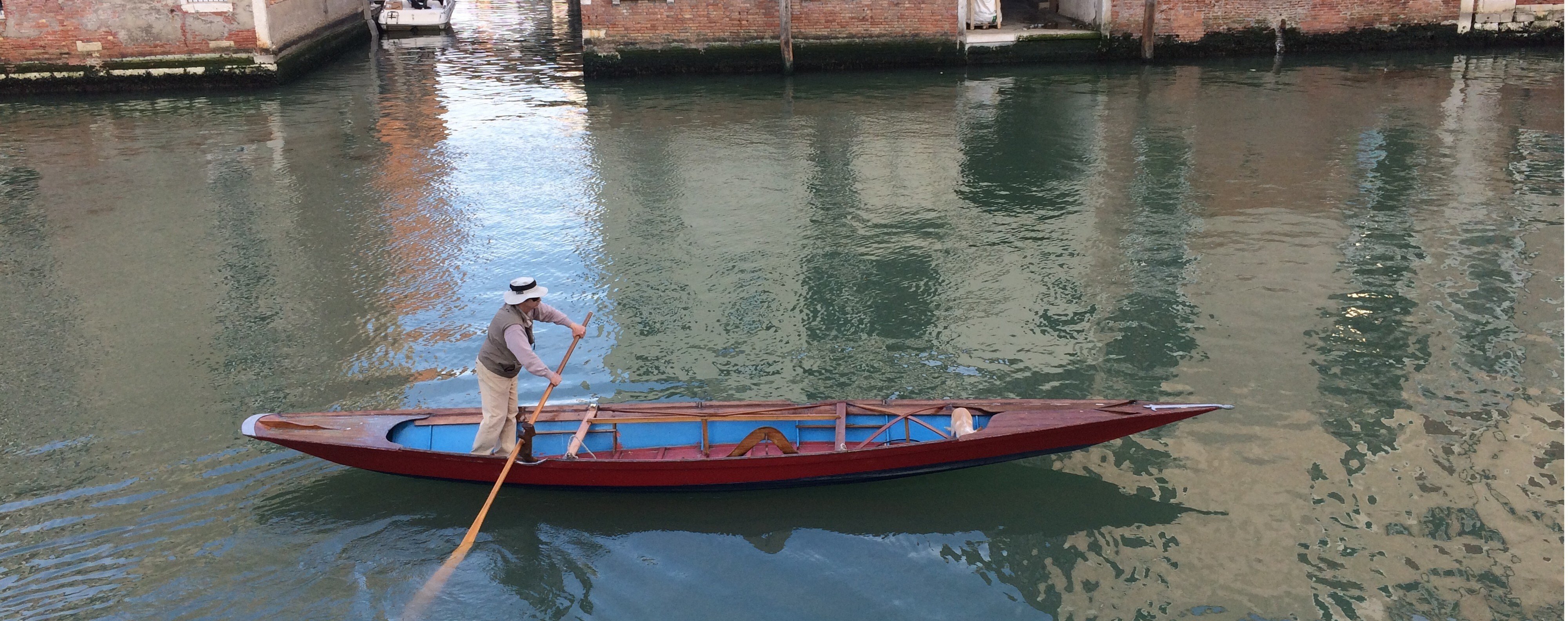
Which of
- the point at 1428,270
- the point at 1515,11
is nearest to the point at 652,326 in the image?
the point at 1428,270

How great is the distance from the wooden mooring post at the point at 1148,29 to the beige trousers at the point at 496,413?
1817cm

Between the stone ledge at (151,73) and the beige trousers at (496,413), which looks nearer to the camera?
the beige trousers at (496,413)

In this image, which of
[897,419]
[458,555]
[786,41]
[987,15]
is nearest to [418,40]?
[786,41]

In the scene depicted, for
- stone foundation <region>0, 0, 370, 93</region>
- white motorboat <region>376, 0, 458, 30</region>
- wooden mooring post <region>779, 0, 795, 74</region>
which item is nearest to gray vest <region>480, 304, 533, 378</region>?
wooden mooring post <region>779, 0, 795, 74</region>

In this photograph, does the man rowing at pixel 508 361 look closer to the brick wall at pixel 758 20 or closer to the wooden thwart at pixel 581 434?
the wooden thwart at pixel 581 434

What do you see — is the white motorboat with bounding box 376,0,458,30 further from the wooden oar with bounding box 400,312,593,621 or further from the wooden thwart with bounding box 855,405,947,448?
the wooden thwart with bounding box 855,405,947,448

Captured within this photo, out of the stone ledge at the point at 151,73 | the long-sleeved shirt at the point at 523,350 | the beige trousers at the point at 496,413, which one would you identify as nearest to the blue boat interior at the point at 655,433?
the beige trousers at the point at 496,413

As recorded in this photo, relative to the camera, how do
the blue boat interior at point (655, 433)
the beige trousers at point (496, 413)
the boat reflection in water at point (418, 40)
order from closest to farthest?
1. the beige trousers at point (496, 413)
2. the blue boat interior at point (655, 433)
3. the boat reflection in water at point (418, 40)

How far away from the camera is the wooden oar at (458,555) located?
5953mm

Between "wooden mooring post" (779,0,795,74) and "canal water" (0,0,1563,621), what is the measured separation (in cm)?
419

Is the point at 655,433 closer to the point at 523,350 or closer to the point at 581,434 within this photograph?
the point at 581,434

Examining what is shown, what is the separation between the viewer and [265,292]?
10.3m

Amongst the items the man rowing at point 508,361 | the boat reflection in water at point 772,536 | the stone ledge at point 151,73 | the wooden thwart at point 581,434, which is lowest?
the boat reflection in water at point 772,536

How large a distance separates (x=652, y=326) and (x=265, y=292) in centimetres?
384
